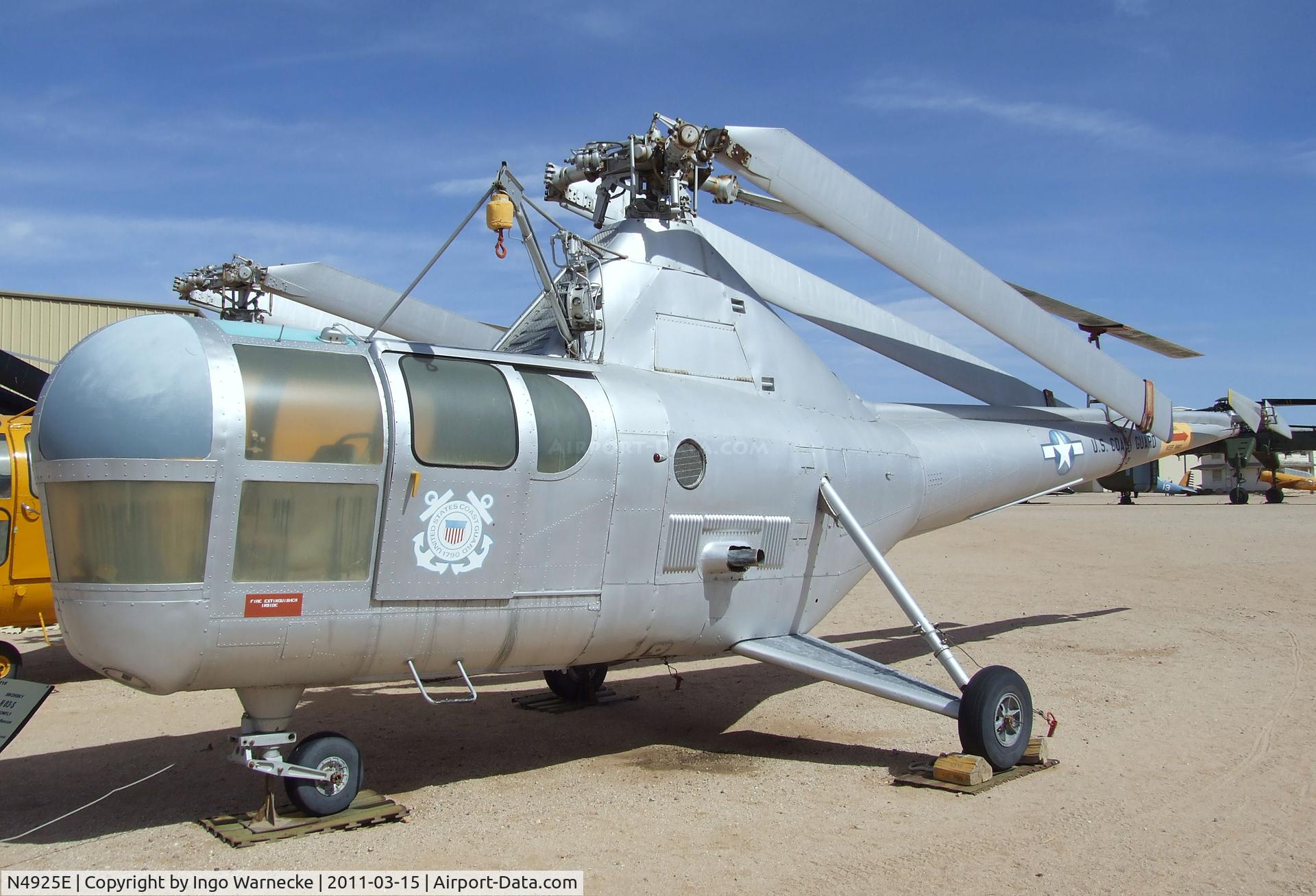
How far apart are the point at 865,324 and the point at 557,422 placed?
19.4 feet

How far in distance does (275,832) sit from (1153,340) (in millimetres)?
12502

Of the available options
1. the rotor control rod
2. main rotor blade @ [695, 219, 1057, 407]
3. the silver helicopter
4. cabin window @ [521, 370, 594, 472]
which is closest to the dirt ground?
the silver helicopter

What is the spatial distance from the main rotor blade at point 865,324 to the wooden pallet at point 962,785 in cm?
529

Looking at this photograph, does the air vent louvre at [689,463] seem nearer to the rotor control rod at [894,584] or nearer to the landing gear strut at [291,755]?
the rotor control rod at [894,584]

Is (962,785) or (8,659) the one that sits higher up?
(962,785)

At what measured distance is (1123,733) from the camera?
838 cm

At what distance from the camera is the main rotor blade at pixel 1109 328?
13.3 m

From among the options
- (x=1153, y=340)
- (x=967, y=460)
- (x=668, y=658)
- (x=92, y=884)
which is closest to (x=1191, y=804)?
(x=668, y=658)

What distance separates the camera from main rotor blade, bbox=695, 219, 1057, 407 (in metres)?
10.8

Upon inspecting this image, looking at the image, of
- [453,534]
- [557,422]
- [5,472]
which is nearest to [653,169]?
[557,422]

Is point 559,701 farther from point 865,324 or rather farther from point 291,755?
point 865,324

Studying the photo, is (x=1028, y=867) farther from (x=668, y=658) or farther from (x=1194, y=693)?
(x=1194, y=693)

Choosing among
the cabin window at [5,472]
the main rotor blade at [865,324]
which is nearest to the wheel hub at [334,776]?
the main rotor blade at [865,324]

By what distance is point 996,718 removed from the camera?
23.7 ft
